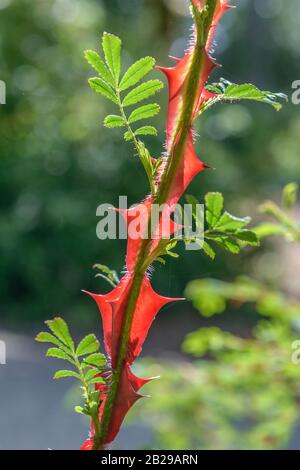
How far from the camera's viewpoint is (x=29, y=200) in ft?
15.0

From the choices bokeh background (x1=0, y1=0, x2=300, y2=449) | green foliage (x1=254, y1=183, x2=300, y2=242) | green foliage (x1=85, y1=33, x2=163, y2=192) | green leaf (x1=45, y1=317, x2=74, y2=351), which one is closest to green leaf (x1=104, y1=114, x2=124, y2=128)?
green foliage (x1=85, y1=33, x2=163, y2=192)

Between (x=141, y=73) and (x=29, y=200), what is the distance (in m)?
4.28

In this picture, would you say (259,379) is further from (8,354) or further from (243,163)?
(243,163)

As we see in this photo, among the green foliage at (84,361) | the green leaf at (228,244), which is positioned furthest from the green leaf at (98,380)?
the green leaf at (228,244)

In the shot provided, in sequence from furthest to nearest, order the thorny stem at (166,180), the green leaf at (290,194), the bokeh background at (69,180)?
the bokeh background at (69,180) → the green leaf at (290,194) → the thorny stem at (166,180)

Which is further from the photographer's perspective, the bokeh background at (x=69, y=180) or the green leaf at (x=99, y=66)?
the bokeh background at (x=69, y=180)

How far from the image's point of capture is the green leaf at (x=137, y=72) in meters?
0.38

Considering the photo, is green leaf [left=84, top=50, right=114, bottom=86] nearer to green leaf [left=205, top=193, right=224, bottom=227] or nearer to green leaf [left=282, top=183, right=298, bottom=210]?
green leaf [left=205, top=193, right=224, bottom=227]

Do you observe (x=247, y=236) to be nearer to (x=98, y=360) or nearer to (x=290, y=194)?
(x=98, y=360)

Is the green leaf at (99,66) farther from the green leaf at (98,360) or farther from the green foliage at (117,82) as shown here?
the green leaf at (98,360)

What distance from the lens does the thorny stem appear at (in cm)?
32

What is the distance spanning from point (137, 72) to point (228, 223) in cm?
10

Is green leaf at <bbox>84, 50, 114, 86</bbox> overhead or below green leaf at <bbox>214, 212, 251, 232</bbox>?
overhead

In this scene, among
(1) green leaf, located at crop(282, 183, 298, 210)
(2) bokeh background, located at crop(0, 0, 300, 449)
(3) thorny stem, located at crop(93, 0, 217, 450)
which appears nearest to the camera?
(3) thorny stem, located at crop(93, 0, 217, 450)
